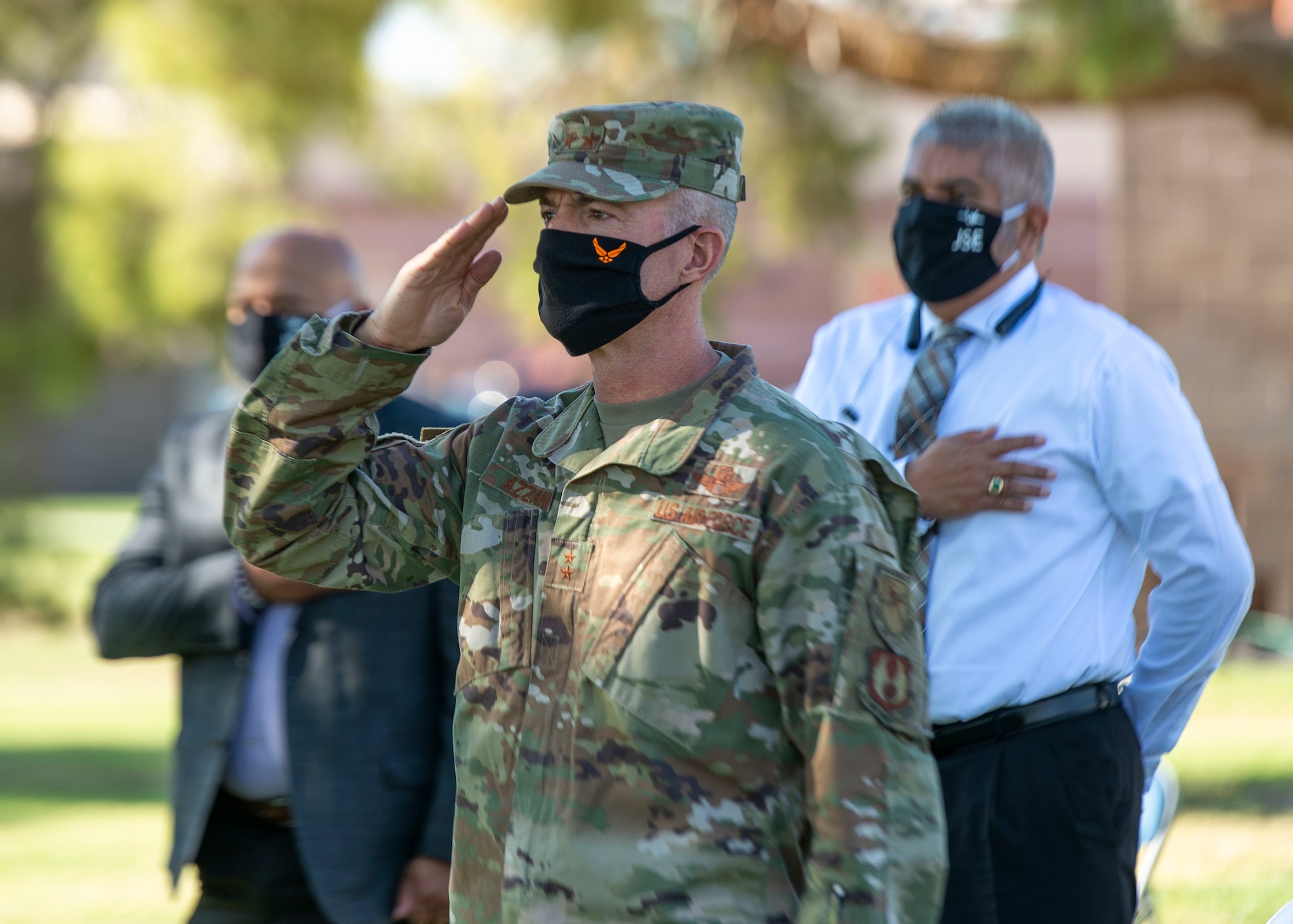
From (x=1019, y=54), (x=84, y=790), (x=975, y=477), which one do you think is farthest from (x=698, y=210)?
(x=84, y=790)

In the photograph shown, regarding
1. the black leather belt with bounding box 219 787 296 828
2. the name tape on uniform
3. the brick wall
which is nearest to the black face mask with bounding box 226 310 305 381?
the black leather belt with bounding box 219 787 296 828

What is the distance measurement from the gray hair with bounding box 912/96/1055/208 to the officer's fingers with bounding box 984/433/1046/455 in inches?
21.5

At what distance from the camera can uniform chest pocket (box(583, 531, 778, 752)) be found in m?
1.96

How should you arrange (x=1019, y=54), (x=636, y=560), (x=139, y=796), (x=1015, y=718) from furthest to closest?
(x=139, y=796) → (x=1019, y=54) → (x=1015, y=718) → (x=636, y=560)

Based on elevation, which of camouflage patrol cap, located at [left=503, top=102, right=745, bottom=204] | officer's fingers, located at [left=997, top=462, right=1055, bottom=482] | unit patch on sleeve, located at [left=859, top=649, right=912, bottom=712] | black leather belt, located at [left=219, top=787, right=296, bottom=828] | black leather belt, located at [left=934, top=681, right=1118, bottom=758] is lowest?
black leather belt, located at [left=219, top=787, right=296, bottom=828]

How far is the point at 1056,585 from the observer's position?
Answer: 280 centimetres

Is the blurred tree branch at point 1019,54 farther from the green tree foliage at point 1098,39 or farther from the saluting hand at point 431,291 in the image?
the saluting hand at point 431,291

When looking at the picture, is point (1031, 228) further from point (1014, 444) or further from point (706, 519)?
point (706, 519)

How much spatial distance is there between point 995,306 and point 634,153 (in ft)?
4.01

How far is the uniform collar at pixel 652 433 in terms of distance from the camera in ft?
6.74

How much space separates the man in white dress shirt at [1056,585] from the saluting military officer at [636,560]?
0.73 m

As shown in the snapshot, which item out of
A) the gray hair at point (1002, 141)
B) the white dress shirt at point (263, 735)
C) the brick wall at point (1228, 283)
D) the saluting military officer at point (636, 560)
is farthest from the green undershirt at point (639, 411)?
the brick wall at point (1228, 283)

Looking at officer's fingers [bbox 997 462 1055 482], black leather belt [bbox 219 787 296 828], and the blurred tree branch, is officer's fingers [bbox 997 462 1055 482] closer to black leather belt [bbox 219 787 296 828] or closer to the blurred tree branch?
black leather belt [bbox 219 787 296 828]

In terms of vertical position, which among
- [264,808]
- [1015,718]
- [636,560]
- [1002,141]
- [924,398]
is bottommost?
[264,808]
